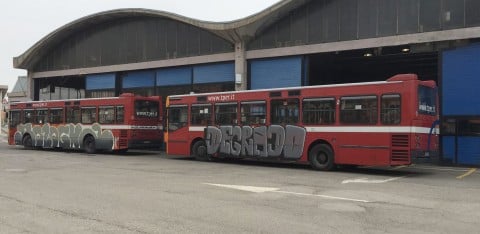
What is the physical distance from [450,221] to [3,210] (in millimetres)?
7694

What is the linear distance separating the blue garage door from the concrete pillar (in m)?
10.0

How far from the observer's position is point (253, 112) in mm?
19484

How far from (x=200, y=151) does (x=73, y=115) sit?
9.45m

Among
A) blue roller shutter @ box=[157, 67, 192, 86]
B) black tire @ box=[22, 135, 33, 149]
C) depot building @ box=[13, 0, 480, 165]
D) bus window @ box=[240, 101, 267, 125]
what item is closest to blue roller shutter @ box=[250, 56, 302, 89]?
depot building @ box=[13, 0, 480, 165]

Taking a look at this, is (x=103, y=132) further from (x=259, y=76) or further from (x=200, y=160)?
(x=259, y=76)

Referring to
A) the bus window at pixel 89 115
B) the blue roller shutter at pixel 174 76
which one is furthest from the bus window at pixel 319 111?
the blue roller shutter at pixel 174 76

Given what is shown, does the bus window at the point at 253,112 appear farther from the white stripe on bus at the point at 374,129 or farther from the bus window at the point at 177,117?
the bus window at the point at 177,117

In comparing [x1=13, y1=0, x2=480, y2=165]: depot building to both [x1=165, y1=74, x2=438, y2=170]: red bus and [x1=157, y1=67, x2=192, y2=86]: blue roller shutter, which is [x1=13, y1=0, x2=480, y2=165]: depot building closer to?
[x1=157, y1=67, x2=192, y2=86]: blue roller shutter

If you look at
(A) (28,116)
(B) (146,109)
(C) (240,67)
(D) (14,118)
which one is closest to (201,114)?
(B) (146,109)

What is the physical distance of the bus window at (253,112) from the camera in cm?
1916

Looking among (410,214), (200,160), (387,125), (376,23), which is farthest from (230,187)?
(376,23)

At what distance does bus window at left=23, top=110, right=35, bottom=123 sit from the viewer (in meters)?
30.3

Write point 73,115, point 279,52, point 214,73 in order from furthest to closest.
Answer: point 214,73
point 73,115
point 279,52

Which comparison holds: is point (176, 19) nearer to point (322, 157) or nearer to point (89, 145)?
point (89, 145)
